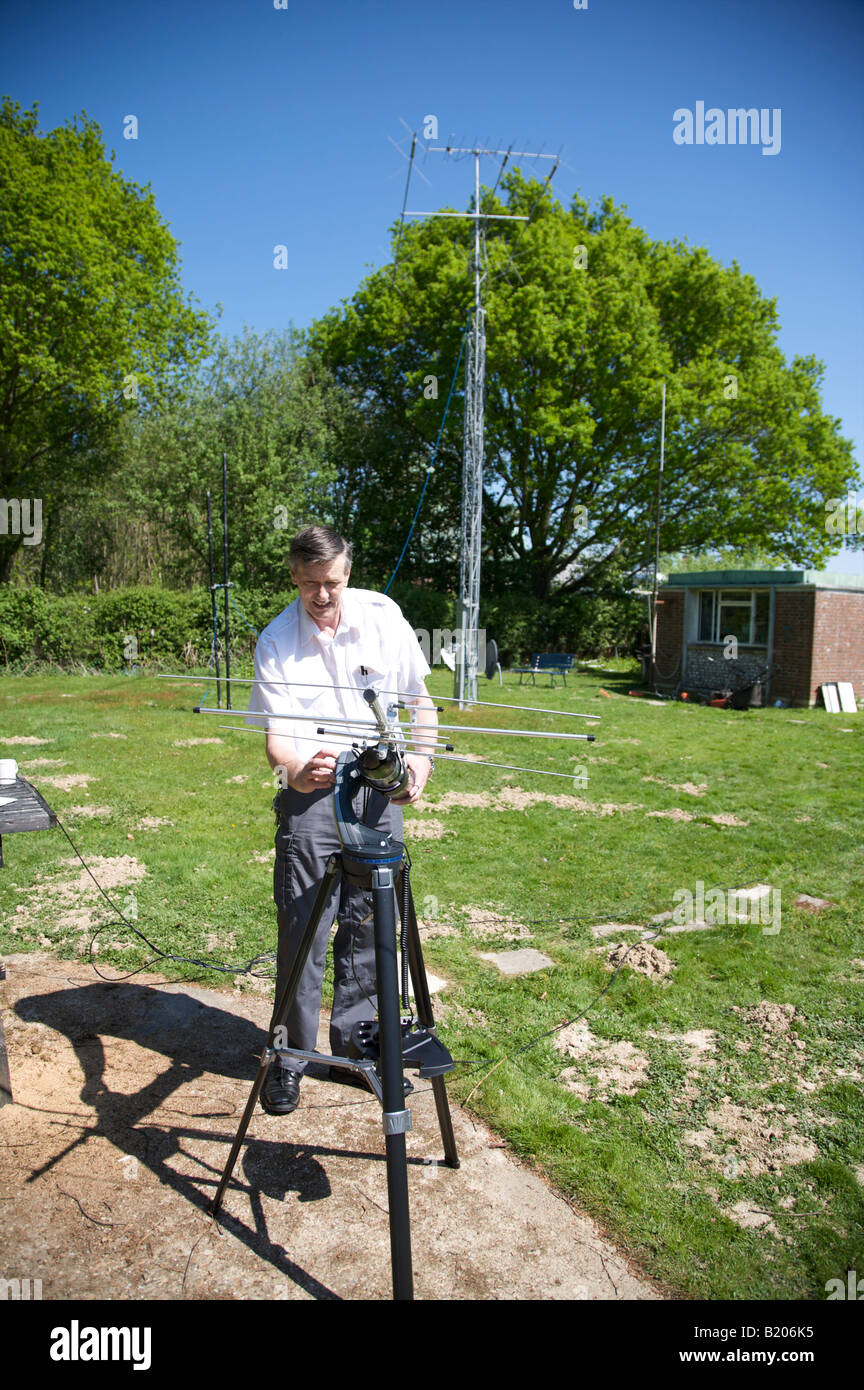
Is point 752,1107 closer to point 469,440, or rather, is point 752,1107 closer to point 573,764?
point 573,764

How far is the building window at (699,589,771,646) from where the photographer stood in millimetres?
18141

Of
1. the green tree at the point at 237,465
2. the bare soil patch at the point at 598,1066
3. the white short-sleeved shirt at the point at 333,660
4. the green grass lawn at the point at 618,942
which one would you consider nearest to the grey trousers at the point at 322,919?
the white short-sleeved shirt at the point at 333,660

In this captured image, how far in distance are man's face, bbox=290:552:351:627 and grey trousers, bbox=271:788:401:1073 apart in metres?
0.60

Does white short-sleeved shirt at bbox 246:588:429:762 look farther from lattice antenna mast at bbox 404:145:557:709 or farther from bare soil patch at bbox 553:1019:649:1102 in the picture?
lattice antenna mast at bbox 404:145:557:709

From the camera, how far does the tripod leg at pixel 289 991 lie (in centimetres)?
239

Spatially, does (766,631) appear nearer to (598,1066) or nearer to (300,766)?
(598,1066)

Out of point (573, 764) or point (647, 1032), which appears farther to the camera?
point (573, 764)

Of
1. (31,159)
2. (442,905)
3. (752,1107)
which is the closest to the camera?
(752,1107)

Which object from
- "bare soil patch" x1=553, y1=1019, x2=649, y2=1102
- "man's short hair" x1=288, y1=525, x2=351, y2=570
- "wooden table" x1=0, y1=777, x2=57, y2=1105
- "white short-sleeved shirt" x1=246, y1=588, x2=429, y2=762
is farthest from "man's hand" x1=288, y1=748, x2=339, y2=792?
"bare soil patch" x1=553, y1=1019, x2=649, y2=1102

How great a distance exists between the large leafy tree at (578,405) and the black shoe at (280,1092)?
2323 cm

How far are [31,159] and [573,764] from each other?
23.2m
